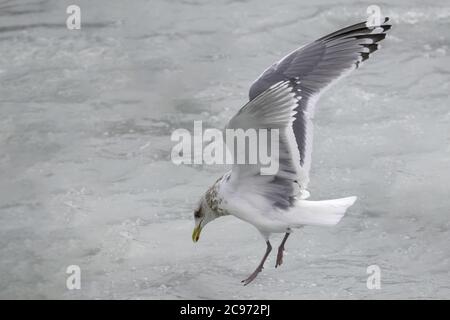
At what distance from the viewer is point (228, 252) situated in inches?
214

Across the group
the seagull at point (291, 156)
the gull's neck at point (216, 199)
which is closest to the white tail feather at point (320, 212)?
the seagull at point (291, 156)

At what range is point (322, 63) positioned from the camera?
4895 millimetres

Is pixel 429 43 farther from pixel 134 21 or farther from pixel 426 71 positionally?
pixel 134 21

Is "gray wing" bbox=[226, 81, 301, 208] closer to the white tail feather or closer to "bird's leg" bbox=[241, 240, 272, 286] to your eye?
the white tail feather

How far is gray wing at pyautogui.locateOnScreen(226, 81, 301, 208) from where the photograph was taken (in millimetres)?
4133

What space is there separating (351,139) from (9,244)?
2.47m

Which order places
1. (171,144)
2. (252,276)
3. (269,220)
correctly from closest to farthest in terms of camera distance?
(269,220) → (252,276) → (171,144)

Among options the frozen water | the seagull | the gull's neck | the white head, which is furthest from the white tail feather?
the frozen water

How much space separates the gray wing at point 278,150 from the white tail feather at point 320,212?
8 cm

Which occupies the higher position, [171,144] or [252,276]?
[171,144]

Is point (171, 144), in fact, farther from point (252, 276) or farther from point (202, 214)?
point (252, 276)

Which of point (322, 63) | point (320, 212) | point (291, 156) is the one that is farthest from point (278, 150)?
point (322, 63)

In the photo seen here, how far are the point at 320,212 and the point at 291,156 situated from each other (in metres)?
0.31

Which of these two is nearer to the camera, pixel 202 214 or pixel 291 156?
pixel 291 156
